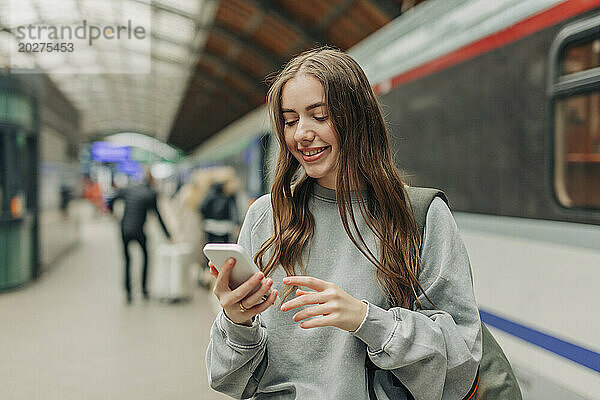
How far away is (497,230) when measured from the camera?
3344 millimetres

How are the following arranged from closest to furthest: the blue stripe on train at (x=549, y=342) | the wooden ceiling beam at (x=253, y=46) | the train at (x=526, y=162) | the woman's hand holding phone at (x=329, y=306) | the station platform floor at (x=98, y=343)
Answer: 1. the woman's hand holding phone at (x=329, y=306)
2. the blue stripe on train at (x=549, y=342)
3. the train at (x=526, y=162)
4. the station platform floor at (x=98, y=343)
5. the wooden ceiling beam at (x=253, y=46)

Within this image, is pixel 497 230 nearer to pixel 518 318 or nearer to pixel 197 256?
pixel 518 318

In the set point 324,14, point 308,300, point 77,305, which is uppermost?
point 324,14

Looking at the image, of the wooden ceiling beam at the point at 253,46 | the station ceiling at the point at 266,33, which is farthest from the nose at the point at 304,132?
the wooden ceiling beam at the point at 253,46

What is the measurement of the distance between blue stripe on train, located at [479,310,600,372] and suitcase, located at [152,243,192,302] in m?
4.77

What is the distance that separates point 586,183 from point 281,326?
184 centimetres

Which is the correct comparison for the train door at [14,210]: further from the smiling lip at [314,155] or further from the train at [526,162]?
the smiling lip at [314,155]

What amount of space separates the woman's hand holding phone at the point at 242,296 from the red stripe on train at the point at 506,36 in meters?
2.07

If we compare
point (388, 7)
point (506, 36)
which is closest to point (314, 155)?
point (506, 36)

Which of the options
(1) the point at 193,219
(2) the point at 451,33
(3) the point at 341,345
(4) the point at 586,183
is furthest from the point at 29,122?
(3) the point at 341,345

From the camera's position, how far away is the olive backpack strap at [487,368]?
142 cm

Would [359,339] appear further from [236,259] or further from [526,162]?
[526,162]

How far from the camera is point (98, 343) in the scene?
569 centimetres

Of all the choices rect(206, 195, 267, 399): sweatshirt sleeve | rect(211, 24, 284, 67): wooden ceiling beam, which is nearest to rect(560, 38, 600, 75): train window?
rect(206, 195, 267, 399): sweatshirt sleeve
